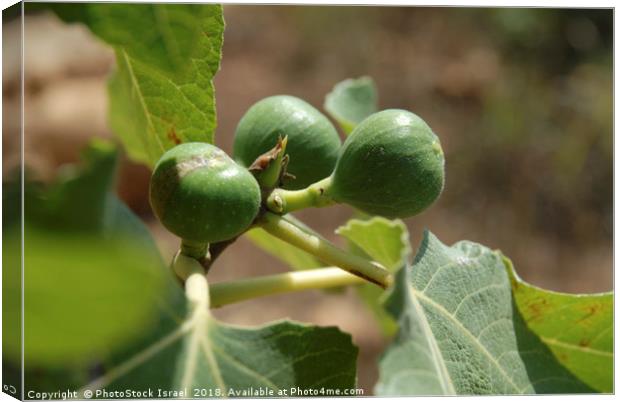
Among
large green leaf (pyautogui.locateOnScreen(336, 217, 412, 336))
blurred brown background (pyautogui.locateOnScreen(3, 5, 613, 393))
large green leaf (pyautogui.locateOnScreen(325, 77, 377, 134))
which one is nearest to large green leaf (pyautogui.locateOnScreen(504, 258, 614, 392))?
large green leaf (pyautogui.locateOnScreen(336, 217, 412, 336))

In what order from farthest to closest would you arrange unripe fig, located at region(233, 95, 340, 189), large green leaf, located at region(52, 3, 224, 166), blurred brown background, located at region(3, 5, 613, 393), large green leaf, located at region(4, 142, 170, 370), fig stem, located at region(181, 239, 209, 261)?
1. blurred brown background, located at region(3, 5, 613, 393)
2. unripe fig, located at region(233, 95, 340, 189)
3. fig stem, located at region(181, 239, 209, 261)
4. large green leaf, located at region(52, 3, 224, 166)
5. large green leaf, located at region(4, 142, 170, 370)

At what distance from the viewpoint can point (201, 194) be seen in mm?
1310

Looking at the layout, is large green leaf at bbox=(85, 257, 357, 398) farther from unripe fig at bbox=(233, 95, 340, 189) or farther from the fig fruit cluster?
unripe fig at bbox=(233, 95, 340, 189)

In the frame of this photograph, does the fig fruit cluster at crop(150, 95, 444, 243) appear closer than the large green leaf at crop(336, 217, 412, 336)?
Yes

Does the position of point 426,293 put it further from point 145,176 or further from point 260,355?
point 145,176

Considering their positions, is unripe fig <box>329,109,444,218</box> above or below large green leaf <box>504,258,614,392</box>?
above

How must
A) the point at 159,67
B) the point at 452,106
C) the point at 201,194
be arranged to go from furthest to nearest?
the point at 452,106 < the point at 201,194 < the point at 159,67

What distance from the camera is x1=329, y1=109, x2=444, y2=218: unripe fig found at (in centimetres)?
145

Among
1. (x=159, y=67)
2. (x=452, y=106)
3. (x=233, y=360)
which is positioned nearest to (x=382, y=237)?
(x=233, y=360)

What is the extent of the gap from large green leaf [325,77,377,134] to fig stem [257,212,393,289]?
0.56 metres

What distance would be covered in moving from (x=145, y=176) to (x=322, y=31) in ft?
9.46

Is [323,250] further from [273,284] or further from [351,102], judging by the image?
[351,102]

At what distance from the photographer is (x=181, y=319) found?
4.33 ft

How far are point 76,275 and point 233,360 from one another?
32.0 inches
